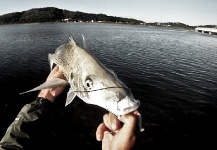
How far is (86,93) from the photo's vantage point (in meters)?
2.77

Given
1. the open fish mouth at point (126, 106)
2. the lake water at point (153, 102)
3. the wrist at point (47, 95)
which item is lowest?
the lake water at point (153, 102)

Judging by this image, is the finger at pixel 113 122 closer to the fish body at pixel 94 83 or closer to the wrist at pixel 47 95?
the fish body at pixel 94 83

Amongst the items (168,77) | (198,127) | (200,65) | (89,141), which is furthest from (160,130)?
(200,65)

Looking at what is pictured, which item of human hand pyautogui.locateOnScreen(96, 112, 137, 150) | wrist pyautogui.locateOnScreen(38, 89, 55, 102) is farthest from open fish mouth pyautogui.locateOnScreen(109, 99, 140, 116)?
wrist pyautogui.locateOnScreen(38, 89, 55, 102)

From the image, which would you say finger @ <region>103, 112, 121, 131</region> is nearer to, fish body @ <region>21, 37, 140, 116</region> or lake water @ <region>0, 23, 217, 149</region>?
fish body @ <region>21, 37, 140, 116</region>

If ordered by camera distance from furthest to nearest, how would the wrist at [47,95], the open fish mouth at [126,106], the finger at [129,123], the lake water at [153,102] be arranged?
the lake water at [153,102], the wrist at [47,95], the finger at [129,123], the open fish mouth at [126,106]

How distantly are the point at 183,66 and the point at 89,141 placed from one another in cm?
2545

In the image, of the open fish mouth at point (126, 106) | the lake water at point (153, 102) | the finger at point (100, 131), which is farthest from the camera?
the lake water at point (153, 102)

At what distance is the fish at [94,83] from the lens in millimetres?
2264

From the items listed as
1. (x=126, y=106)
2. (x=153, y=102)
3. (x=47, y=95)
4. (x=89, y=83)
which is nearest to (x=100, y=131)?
(x=89, y=83)

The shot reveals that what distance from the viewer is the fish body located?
2.27 meters

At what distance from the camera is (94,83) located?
2656mm

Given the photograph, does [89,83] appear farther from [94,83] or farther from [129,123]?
[129,123]

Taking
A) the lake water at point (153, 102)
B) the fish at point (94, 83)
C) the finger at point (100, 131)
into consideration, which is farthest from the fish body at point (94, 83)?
the lake water at point (153, 102)
